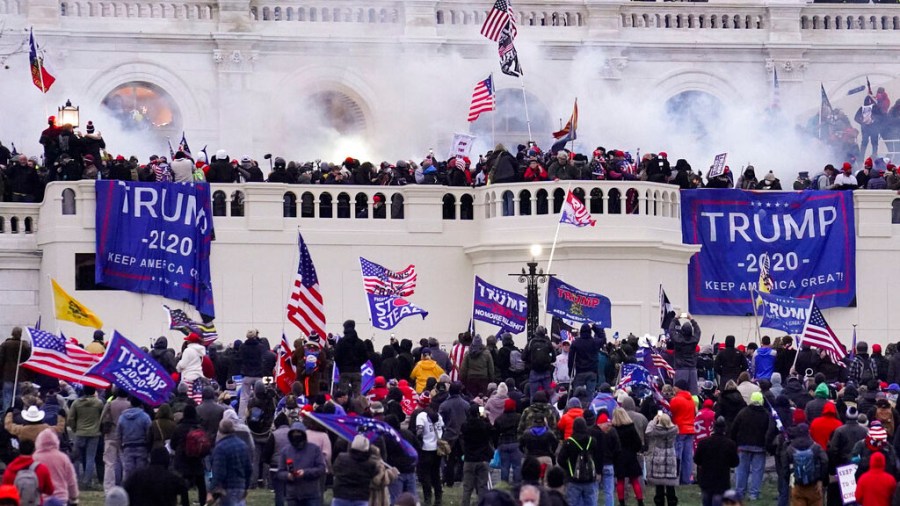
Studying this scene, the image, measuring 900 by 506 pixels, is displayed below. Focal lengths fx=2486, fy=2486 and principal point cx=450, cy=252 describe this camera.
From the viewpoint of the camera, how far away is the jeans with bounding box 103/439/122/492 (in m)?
30.4

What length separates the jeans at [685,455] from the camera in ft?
106

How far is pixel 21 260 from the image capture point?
43.4 m

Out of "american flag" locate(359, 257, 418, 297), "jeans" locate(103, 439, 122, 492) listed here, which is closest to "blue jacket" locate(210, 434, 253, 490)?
"jeans" locate(103, 439, 122, 492)

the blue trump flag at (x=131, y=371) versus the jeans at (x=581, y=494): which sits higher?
the blue trump flag at (x=131, y=371)

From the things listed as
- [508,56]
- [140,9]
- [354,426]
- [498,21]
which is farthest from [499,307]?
[140,9]

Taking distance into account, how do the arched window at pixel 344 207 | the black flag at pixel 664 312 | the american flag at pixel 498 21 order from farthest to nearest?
1. the american flag at pixel 498 21
2. the arched window at pixel 344 207
3. the black flag at pixel 664 312

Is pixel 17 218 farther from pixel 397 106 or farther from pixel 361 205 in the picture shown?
pixel 397 106

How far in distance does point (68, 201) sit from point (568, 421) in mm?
14727

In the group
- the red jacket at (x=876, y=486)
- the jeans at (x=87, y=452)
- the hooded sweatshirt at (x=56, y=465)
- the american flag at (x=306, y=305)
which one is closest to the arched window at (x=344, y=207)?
the american flag at (x=306, y=305)

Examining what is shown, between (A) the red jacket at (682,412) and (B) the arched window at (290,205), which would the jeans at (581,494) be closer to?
(A) the red jacket at (682,412)

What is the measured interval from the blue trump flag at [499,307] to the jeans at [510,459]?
Answer: 23.0ft

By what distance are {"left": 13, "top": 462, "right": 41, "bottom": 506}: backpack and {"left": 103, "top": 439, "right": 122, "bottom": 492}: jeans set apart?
5.31m

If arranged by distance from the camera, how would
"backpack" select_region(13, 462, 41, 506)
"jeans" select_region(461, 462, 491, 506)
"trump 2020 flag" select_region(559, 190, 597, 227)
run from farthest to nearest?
"trump 2020 flag" select_region(559, 190, 597, 227), "jeans" select_region(461, 462, 491, 506), "backpack" select_region(13, 462, 41, 506)

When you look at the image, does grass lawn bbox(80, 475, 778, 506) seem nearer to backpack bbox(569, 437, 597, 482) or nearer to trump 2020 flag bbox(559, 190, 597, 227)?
backpack bbox(569, 437, 597, 482)
